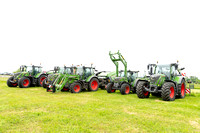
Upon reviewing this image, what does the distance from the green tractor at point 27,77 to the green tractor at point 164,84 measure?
32.7 ft

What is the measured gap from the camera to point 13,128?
3926 millimetres

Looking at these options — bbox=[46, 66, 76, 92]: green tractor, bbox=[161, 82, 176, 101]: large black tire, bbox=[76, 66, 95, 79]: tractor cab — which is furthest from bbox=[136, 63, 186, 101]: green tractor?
bbox=[46, 66, 76, 92]: green tractor

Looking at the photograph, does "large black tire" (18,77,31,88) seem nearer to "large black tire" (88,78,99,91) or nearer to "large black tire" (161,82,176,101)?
"large black tire" (88,78,99,91)

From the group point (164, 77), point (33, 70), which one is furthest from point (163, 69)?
point (33, 70)

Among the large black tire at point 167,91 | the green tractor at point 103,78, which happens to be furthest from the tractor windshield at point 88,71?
the large black tire at point 167,91

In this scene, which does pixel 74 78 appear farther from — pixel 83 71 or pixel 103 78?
pixel 103 78

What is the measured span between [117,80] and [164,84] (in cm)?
348

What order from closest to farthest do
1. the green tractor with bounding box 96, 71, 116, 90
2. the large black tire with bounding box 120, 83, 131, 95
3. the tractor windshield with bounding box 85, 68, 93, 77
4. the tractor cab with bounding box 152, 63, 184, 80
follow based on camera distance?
the tractor cab with bounding box 152, 63, 184, 80 → the large black tire with bounding box 120, 83, 131, 95 → the tractor windshield with bounding box 85, 68, 93, 77 → the green tractor with bounding box 96, 71, 116, 90

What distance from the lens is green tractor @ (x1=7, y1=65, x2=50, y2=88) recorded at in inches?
531

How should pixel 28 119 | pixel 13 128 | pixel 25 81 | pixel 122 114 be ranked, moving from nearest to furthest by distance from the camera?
pixel 13 128
pixel 28 119
pixel 122 114
pixel 25 81

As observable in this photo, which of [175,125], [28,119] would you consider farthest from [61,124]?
[175,125]

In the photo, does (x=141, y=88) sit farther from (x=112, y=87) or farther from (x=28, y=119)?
A: (x=28, y=119)

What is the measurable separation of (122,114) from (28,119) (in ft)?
9.85

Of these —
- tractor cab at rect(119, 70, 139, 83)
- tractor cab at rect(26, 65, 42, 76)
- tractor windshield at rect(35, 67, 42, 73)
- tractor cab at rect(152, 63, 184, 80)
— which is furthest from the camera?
tractor windshield at rect(35, 67, 42, 73)
